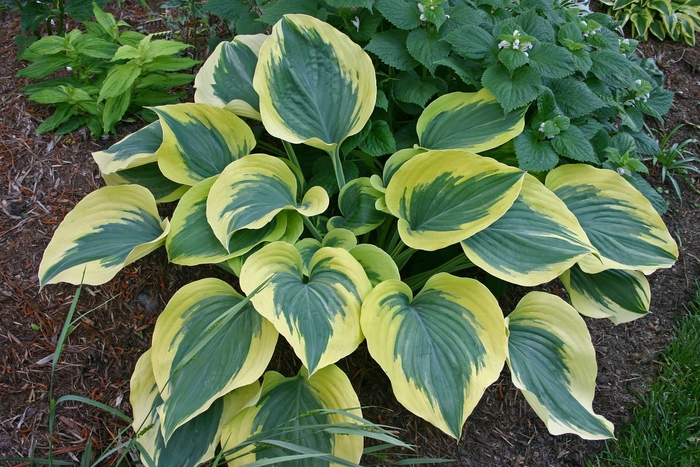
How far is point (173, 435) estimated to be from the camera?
1.75m

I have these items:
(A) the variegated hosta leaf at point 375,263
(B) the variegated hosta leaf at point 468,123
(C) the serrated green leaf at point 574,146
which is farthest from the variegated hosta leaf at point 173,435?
(C) the serrated green leaf at point 574,146

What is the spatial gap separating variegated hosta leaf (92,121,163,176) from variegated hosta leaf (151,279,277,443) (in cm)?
58

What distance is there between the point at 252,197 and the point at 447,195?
2.17ft

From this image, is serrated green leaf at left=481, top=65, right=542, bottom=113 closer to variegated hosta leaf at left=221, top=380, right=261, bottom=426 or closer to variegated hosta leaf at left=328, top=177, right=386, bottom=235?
variegated hosta leaf at left=328, top=177, right=386, bottom=235

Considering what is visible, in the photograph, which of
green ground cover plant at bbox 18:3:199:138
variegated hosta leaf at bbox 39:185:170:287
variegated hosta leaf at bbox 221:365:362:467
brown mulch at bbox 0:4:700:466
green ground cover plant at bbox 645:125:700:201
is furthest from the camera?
green ground cover plant at bbox 645:125:700:201

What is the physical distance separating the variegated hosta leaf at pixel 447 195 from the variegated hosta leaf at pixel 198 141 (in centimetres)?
66

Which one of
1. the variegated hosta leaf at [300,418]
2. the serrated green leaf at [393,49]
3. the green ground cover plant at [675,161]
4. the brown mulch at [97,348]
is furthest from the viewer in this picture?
the green ground cover plant at [675,161]

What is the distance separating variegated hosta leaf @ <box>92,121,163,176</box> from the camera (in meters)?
2.06

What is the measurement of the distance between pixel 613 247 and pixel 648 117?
1451 millimetres

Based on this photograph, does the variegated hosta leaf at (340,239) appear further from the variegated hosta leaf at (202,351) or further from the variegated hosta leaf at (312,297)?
the variegated hosta leaf at (202,351)

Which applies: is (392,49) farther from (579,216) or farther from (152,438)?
(152,438)

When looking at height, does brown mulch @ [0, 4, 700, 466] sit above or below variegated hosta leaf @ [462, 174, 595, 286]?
below

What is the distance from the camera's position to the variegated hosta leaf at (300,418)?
170cm

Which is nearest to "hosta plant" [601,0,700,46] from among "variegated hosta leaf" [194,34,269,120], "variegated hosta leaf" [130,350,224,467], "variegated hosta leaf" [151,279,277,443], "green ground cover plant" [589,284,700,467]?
"green ground cover plant" [589,284,700,467]
